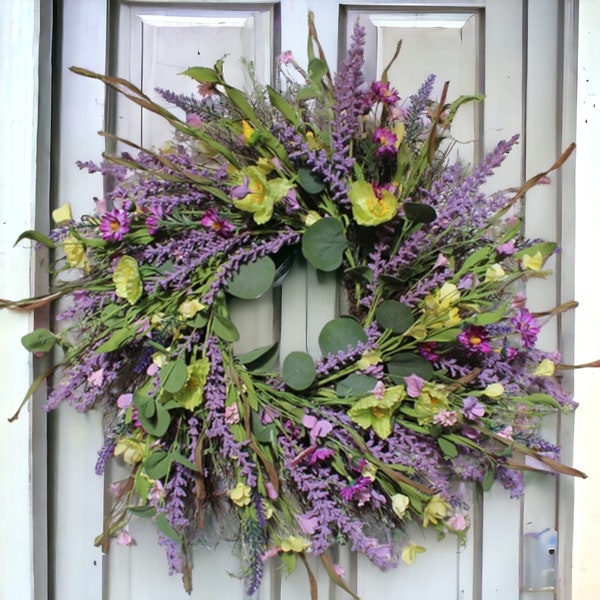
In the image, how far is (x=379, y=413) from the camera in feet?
3.17

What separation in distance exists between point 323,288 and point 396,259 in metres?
0.19

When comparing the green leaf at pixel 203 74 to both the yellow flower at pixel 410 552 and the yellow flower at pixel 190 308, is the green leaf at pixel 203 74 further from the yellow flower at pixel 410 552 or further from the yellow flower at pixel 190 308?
the yellow flower at pixel 410 552

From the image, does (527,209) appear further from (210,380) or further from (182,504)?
(182,504)

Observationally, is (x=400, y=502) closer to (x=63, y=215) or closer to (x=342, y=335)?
(x=342, y=335)

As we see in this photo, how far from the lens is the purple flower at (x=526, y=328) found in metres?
0.99

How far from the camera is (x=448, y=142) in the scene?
1111 mm

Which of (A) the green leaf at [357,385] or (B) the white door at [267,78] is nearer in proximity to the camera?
(A) the green leaf at [357,385]

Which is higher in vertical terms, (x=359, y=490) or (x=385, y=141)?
(x=385, y=141)

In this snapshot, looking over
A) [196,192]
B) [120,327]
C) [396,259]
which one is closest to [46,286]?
[120,327]

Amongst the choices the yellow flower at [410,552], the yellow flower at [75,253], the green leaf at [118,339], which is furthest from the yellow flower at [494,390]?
the yellow flower at [75,253]

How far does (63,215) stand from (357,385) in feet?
2.11

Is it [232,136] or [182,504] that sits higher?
[232,136]

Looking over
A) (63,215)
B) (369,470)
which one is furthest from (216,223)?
(369,470)

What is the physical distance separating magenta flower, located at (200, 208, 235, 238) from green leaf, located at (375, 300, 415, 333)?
309 millimetres
